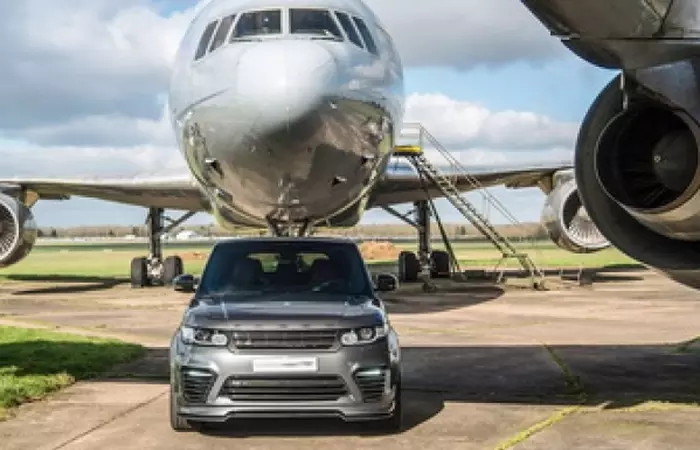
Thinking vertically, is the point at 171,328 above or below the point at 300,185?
below

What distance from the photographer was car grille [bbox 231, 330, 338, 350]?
221 inches

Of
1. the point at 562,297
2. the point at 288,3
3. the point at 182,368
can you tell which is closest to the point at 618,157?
the point at 182,368

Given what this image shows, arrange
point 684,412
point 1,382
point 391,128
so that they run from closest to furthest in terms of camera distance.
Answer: point 684,412, point 1,382, point 391,128

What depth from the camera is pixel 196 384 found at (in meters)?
5.60

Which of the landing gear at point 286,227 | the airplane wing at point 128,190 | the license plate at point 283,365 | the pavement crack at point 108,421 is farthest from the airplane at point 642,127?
the airplane wing at point 128,190

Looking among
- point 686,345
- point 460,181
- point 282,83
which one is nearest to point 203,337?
point 282,83

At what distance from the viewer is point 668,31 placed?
4344 mm

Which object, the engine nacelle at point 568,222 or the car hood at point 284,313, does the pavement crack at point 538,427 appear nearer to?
the car hood at point 284,313

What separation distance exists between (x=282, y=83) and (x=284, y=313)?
3973mm

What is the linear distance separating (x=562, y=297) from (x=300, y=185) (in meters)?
8.42

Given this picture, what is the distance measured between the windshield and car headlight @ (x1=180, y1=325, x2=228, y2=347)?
83 centimetres

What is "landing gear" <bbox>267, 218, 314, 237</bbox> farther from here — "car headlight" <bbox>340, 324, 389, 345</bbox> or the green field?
the green field

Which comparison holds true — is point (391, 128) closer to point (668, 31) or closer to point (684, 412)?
point (684, 412)

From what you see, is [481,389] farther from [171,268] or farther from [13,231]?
[171,268]
